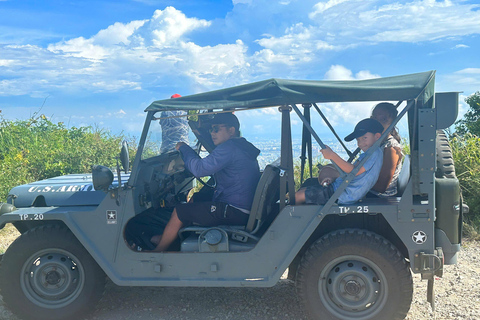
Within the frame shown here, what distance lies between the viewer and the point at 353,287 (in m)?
3.81

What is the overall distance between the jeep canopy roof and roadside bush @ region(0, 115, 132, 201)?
242 inches

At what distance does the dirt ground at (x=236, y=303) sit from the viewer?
14.3ft

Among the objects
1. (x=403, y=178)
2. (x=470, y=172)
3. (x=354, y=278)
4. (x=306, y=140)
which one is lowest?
(x=354, y=278)

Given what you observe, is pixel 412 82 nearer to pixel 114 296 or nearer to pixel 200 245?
pixel 200 245

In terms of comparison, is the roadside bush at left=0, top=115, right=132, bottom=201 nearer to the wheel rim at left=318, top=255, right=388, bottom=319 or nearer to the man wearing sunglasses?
the man wearing sunglasses

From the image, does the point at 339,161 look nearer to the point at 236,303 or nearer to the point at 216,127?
the point at 216,127

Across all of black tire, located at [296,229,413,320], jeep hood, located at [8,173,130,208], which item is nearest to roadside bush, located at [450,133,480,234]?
black tire, located at [296,229,413,320]

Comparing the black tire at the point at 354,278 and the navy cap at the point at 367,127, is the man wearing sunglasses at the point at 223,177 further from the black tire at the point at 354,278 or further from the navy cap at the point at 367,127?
the navy cap at the point at 367,127

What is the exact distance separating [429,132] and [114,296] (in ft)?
11.6

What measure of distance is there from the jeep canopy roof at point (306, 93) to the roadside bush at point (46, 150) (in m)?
6.15

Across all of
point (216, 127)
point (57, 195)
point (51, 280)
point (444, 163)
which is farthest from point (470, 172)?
point (51, 280)

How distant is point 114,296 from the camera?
4.85 m

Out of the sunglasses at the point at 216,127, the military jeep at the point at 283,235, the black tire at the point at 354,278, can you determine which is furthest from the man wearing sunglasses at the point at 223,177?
the black tire at the point at 354,278

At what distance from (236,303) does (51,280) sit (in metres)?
1.79
